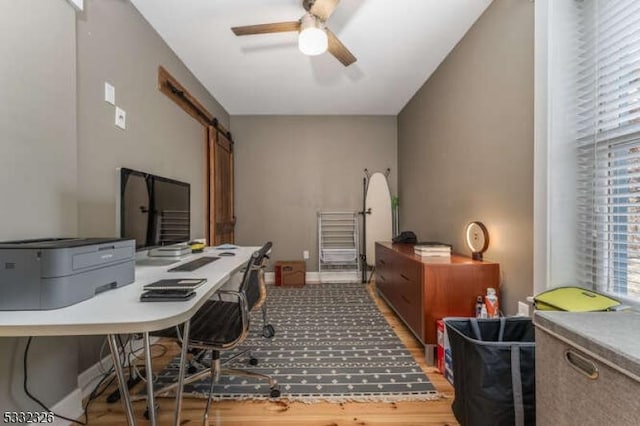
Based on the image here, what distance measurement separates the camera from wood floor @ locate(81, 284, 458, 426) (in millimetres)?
1372

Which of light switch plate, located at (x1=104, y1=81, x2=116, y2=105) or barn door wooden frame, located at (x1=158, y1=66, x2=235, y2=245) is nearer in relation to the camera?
light switch plate, located at (x1=104, y1=81, x2=116, y2=105)

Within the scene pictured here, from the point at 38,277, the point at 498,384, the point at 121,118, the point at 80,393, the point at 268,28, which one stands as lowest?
the point at 80,393

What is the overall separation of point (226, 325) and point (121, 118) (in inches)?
57.6

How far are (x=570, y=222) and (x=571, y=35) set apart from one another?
35.9 inches

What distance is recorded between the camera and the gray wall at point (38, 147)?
1091 millimetres

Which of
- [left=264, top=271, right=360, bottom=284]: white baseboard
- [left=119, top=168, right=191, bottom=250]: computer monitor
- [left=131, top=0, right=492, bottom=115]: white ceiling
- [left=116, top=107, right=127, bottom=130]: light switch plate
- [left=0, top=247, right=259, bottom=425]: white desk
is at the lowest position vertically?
[left=264, top=271, right=360, bottom=284]: white baseboard

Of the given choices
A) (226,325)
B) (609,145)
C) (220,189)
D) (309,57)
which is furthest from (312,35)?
(220,189)

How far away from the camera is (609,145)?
1.27 meters

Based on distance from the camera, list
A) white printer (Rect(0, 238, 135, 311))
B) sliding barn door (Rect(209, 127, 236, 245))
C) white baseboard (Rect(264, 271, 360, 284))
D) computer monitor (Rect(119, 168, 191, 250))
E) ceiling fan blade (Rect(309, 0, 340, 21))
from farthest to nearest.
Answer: white baseboard (Rect(264, 271, 360, 284)), sliding barn door (Rect(209, 127, 236, 245)), ceiling fan blade (Rect(309, 0, 340, 21)), computer monitor (Rect(119, 168, 191, 250)), white printer (Rect(0, 238, 135, 311))

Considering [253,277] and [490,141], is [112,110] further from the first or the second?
[490,141]

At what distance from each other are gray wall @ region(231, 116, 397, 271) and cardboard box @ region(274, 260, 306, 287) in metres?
0.38

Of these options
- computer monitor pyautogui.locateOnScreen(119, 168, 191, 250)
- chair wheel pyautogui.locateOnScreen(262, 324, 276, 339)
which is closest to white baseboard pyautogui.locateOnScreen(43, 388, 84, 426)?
computer monitor pyautogui.locateOnScreen(119, 168, 191, 250)

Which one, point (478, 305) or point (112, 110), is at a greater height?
point (112, 110)

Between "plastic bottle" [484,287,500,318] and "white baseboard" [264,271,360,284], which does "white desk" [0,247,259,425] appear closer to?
"plastic bottle" [484,287,500,318]
